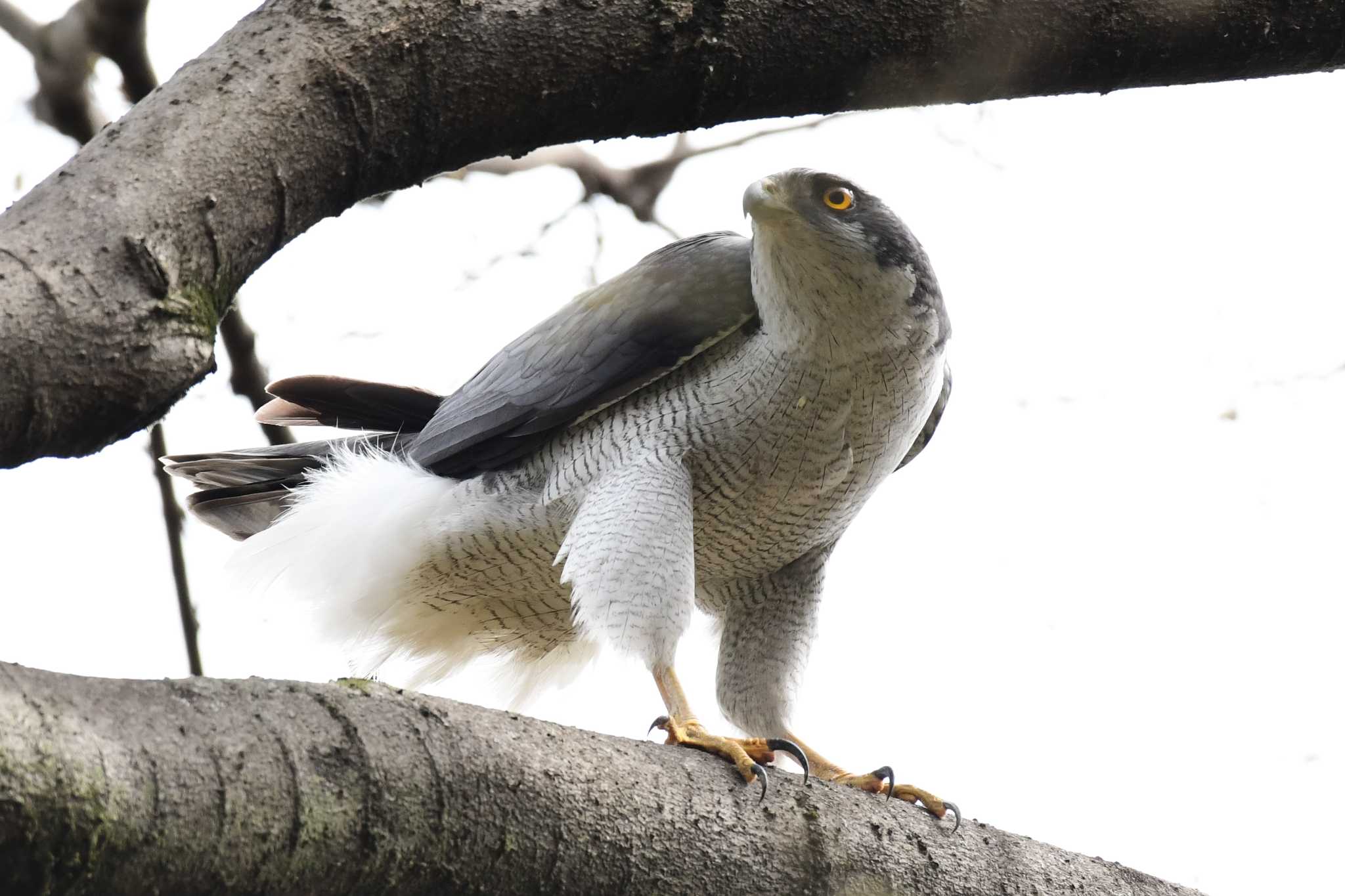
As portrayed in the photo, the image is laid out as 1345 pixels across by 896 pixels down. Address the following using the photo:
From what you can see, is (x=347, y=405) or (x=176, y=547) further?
(x=347, y=405)

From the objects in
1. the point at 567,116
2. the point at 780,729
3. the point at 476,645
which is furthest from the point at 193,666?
the point at 567,116

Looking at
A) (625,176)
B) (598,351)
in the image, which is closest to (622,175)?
(625,176)

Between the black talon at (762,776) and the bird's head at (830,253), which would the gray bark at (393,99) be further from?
the black talon at (762,776)

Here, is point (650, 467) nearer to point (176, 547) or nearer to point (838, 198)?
point (838, 198)

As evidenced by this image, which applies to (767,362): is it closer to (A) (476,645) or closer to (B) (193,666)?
(A) (476,645)

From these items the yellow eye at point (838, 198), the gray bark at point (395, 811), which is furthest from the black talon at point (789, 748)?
the yellow eye at point (838, 198)

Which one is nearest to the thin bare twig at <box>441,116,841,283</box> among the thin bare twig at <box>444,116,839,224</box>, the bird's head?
the thin bare twig at <box>444,116,839,224</box>

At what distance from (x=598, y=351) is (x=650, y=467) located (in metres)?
0.50

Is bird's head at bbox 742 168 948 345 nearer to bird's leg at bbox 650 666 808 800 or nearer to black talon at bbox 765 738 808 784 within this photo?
bird's leg at bbox 650 666 808 800

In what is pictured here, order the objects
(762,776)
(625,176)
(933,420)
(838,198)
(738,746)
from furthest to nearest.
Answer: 1. (625,176)
2. (933,420)
3. (838,198)
4. (738,746)
5. (762,776)

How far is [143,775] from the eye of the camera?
1.70m

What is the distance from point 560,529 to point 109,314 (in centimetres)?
228

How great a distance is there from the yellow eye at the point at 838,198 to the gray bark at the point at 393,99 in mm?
1039

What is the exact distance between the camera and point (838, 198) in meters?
3.69
